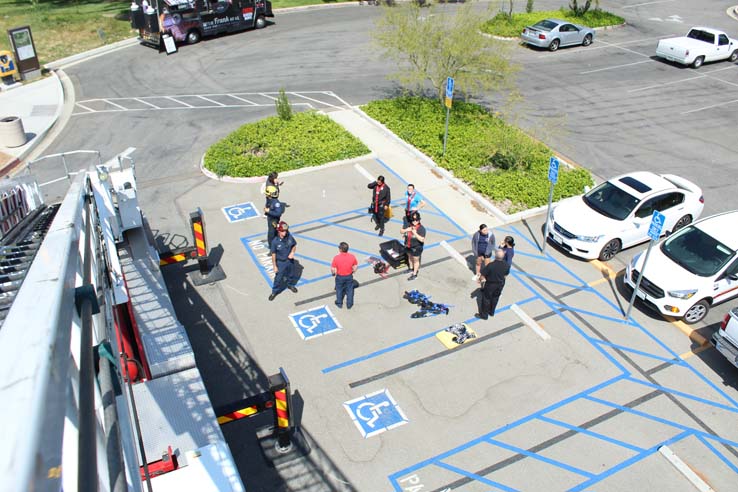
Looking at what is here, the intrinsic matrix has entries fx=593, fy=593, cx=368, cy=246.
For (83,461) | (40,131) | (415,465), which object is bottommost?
(415,465)

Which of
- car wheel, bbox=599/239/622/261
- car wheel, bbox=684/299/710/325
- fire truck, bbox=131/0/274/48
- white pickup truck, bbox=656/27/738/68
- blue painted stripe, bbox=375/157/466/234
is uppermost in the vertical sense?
fire truck, bbox=131/0/274/48

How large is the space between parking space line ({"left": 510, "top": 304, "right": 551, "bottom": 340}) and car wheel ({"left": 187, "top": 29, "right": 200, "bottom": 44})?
24.3 m

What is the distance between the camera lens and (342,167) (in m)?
18.5

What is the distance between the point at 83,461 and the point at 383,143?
18.6 meters

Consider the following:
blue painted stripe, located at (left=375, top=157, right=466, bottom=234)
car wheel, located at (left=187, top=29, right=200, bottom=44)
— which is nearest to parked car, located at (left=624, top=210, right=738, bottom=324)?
blue painted stripe, located at (left=375, top=157, right=466, bottom=234)

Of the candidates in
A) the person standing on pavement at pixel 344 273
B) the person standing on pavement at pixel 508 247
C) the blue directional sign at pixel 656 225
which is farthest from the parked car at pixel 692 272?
the person standing on pavement at pixel 344 273

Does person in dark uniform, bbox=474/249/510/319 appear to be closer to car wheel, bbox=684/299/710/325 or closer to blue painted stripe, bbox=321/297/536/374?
blue painted stripe, bbox=321/297/536/374

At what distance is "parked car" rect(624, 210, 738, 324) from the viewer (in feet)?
39.2

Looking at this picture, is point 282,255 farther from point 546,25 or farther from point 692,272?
point 546,25

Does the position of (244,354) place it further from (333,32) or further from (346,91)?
(333,32)

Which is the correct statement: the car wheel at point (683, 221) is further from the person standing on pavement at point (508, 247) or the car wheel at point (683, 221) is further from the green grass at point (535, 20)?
the green grass at point (535, 20)

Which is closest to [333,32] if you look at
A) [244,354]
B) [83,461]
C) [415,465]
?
[244,354]

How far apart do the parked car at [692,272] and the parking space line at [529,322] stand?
237 centimetres

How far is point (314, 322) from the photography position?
12.1m
